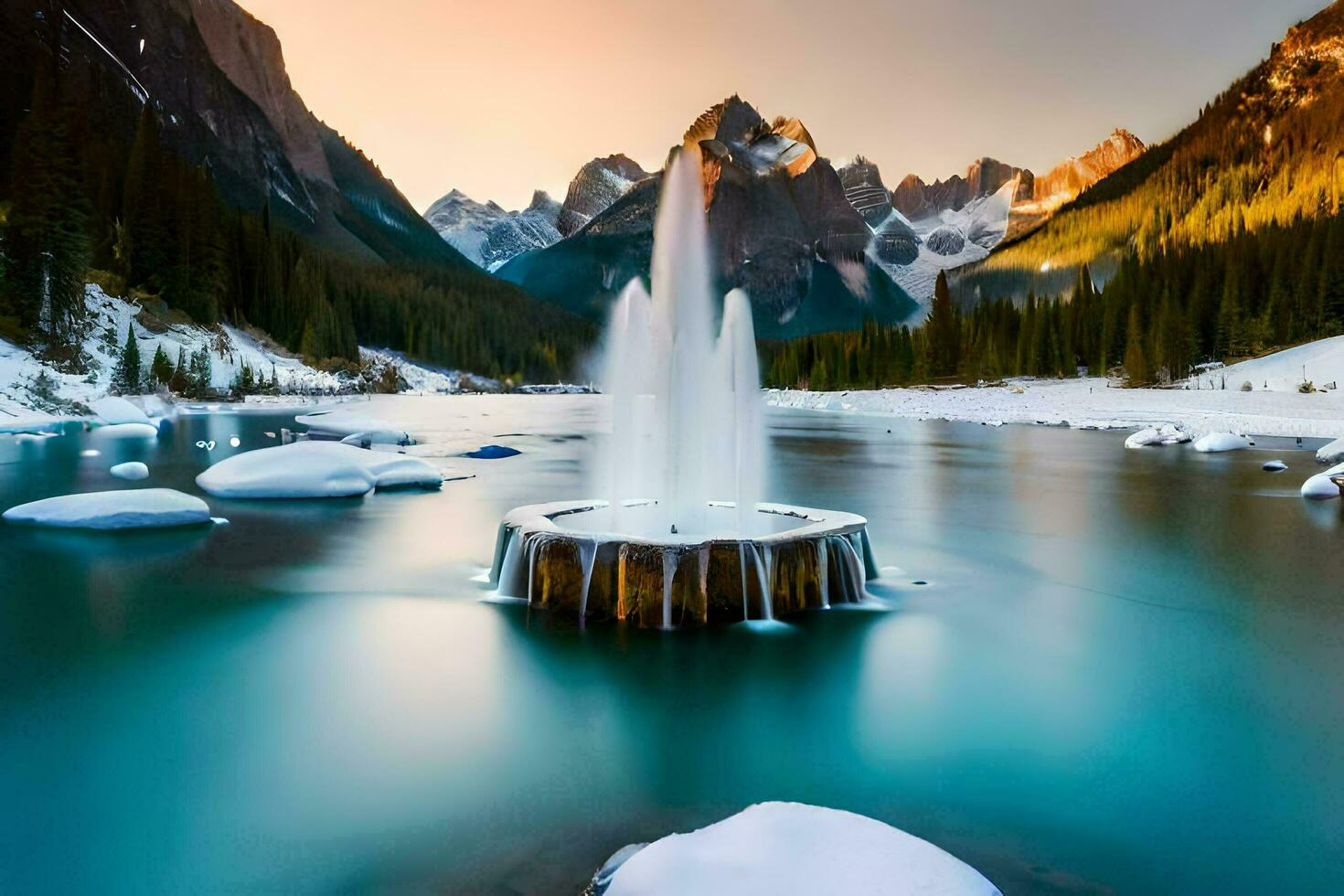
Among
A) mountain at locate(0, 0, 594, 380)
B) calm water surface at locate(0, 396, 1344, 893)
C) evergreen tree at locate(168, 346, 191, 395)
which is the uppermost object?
mountain at locate(0, 0, 594, 380)

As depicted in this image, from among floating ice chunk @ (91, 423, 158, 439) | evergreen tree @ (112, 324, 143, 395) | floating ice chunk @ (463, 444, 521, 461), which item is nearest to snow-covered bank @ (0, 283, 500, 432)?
evergreen tree @ (112, 324, 143, 395)

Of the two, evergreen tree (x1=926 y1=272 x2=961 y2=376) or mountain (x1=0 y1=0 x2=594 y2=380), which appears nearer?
mountain (x1=0 y1=0 x2=594 y2=380)

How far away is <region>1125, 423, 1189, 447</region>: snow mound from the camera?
40812 millimetres

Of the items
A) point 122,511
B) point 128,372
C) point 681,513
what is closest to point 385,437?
point 122,511

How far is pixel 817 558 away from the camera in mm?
10938

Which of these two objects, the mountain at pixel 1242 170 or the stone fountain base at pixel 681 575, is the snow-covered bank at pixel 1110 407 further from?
the mountain at pixel 1242 170

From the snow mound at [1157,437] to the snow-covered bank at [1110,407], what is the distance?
3453mm

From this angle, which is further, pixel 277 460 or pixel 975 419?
pixel 975 419

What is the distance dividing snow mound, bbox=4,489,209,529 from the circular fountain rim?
9.12 meters

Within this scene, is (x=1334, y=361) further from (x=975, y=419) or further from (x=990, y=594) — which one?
(x=990, y=594)

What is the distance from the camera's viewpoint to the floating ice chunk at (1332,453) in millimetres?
29625

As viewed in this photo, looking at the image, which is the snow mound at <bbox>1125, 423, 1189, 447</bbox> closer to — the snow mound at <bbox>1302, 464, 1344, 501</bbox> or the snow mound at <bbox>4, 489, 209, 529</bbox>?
the snow mound at <bbox>1302, 464, 1344, 501</bbox>

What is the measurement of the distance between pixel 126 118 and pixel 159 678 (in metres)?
186

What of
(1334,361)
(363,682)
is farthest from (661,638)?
(1334,361)
